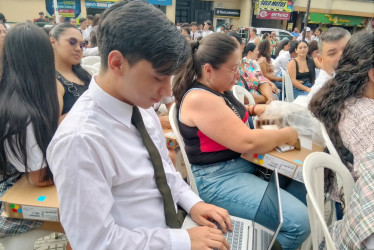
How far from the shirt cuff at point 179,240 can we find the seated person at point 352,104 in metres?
1.06

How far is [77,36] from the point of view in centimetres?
265

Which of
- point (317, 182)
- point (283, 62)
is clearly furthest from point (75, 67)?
point (283, 62)

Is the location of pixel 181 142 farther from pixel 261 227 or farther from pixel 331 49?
pixel 331 49

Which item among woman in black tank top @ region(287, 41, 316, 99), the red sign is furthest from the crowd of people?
the red sign

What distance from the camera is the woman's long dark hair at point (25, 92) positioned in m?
1.34

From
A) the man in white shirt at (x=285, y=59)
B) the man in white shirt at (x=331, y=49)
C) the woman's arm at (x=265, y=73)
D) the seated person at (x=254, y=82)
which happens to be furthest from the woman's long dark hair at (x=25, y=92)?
the man in white shirt at (x=285, y=59)

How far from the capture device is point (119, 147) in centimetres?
90

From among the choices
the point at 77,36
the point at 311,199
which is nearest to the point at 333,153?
the point at 311,199

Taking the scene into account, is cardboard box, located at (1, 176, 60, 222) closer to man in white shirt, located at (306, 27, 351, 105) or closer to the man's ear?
the man's ear

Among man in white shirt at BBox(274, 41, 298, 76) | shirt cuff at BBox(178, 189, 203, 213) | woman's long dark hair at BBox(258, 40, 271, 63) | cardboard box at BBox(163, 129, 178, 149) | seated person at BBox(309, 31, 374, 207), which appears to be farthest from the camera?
man in white shirt at BBox(274, 41, 298, 76)

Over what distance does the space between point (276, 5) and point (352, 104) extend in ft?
63.4

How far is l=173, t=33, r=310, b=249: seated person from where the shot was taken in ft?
5.35

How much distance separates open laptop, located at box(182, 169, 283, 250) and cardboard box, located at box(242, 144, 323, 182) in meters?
0.43

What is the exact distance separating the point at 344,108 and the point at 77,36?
232 centimetres
